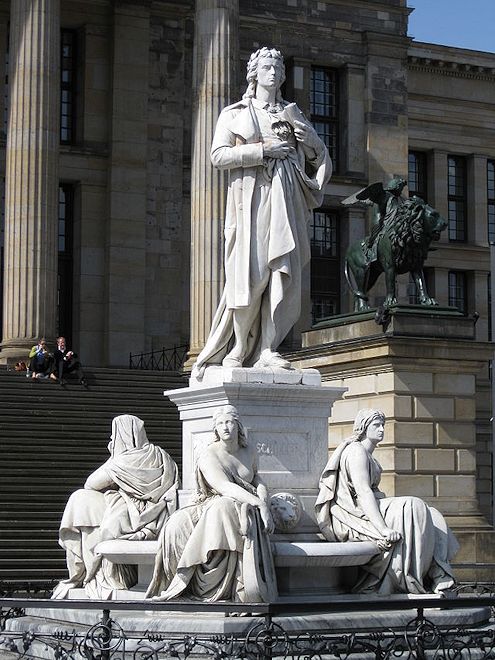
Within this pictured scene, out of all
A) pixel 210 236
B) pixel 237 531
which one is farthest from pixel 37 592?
pixel 210 236

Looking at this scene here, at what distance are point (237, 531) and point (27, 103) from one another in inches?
1225

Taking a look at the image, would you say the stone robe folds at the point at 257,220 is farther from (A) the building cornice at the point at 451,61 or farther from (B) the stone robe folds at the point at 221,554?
(A) the building cornice at the point at 451,61

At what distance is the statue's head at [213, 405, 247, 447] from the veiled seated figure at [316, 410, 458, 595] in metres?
0.92

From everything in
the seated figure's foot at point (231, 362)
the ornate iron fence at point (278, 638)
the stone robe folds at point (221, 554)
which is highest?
the seated figure's foot at point (231, 362)

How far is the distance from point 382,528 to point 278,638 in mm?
2075

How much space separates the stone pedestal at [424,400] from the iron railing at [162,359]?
18.5 m

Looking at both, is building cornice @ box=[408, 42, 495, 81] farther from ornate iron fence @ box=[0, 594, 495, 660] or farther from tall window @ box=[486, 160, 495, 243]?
ornate iron fence @ box=[0, 594, 495, 660]

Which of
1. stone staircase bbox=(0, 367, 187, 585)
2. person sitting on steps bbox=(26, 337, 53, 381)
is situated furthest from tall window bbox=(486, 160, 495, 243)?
person sitting on steps bbox=(26, 337, 53, 381)

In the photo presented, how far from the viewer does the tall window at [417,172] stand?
5925cm

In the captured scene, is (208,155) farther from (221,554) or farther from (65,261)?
(221,554)

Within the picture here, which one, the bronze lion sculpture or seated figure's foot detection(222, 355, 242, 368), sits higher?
the bronze lion sculpture

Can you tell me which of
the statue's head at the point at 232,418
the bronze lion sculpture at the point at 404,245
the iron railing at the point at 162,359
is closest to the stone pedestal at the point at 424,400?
the bronze lion sculpture at the point at 404,245

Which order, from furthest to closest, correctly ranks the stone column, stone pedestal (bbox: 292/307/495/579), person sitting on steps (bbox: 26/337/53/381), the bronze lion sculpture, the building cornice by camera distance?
1. the building cornice
2. the stone column
3. person sitting on steps (bbox: 26/337/53/381)
4. the bronze lion sculpture
5. stone pedestal (bbox: 292/307/495/579)

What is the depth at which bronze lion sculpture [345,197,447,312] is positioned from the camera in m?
30.1
